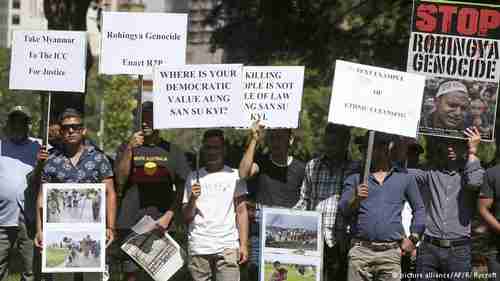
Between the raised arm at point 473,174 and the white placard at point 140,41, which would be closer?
the raised arm at point 473,174

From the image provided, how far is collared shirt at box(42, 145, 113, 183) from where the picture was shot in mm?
8758

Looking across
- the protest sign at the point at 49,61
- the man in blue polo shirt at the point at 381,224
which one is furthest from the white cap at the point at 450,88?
the protest sign at the point at 49,61

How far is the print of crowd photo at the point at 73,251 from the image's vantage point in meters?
8.75

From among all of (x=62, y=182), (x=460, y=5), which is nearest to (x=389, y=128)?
(x=460, y=5)

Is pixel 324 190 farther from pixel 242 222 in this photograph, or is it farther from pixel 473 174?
pixel 473 174

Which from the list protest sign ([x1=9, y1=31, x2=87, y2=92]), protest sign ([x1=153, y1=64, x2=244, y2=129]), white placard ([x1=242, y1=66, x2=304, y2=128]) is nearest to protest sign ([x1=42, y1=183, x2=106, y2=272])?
protest sign ([x1=153, y1=64, x2=244, y2=129])

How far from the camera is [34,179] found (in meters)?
9.12

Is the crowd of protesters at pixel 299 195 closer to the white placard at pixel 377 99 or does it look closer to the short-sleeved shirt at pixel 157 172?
the short-sleeved shirt at pixel 157 172

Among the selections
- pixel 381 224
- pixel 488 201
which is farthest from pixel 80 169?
pixel 488 201

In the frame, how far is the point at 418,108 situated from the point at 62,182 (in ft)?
10.2

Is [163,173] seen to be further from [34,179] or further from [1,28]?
[1,28]

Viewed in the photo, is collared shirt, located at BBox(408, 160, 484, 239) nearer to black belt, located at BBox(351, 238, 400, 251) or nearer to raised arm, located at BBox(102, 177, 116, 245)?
black belt, located at BBox(351, 238, 400, 251)

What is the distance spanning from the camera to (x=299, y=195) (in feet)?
29.8

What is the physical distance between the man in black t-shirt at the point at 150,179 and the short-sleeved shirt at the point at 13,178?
1.07m
